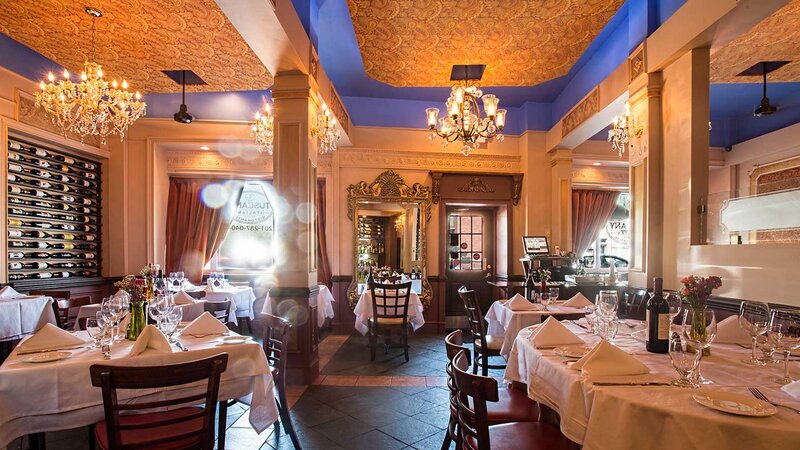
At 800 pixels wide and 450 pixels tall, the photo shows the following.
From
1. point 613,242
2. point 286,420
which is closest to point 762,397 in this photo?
point 286,420

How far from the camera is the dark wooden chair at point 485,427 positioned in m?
1.53

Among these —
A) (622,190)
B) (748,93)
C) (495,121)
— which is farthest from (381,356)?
(748,93)

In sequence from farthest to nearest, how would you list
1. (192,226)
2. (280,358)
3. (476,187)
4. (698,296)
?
1. (192,226)
2. (476,187)
3. (280,358)
4. (698,296)

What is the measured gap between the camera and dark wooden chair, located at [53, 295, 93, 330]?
163 inches

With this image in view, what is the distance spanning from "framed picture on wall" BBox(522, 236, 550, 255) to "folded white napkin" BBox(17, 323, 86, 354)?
5699mm

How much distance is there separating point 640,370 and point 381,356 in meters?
4.14

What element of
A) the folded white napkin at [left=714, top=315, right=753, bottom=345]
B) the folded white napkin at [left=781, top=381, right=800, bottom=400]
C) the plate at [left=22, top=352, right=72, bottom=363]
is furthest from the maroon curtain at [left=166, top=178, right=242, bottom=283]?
the folded white napkin at [left=781, top=381, right=800, bottom=400]

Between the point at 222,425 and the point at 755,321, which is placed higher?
the point at 755,321

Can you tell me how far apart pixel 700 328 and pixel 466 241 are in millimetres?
6162

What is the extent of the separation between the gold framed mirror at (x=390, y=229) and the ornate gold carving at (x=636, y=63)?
360cm

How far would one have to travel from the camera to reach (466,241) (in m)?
7.96

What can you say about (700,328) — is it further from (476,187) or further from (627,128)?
(476,187)

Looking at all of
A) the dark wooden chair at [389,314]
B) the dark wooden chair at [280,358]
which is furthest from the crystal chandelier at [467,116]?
the dark wooden chair at [280,358]

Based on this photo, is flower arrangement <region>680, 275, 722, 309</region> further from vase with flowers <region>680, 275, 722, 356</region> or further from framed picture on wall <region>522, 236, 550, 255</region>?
framed picture on wall <region>522, 236, 550, 255</region>
